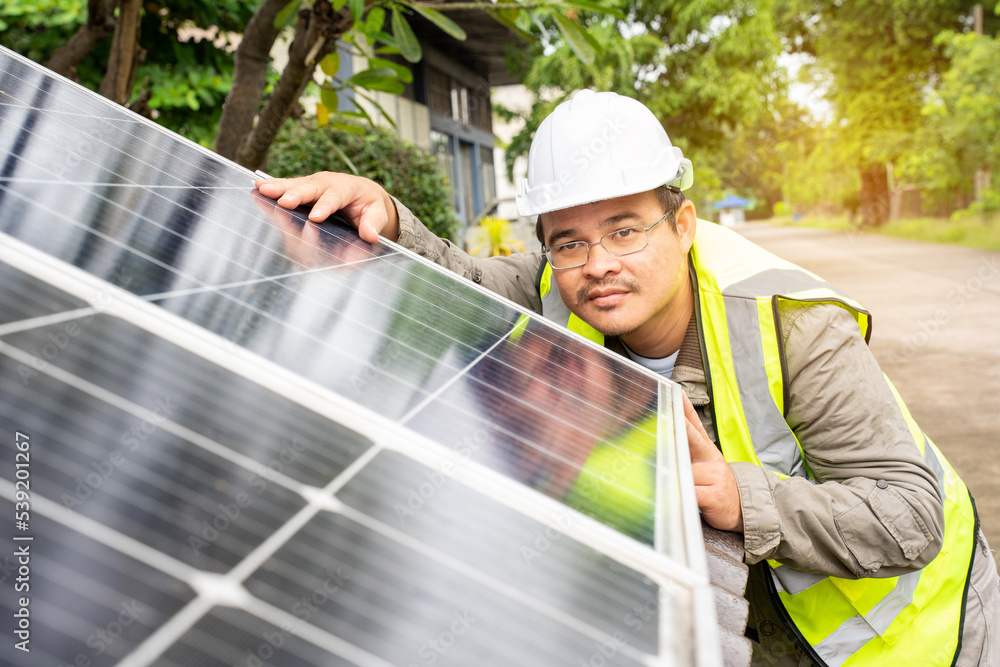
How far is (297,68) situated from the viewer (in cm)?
Result: 322

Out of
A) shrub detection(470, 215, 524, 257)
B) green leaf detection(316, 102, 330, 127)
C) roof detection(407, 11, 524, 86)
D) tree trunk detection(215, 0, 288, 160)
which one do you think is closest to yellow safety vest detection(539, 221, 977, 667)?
green leaf detection(316, 102, 330, 127)

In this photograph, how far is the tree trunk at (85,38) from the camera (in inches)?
145

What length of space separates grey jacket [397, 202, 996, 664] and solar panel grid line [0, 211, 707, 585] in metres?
0.83

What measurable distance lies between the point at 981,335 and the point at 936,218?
78.0 feet

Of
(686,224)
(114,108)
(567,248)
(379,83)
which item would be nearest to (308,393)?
(567,248)

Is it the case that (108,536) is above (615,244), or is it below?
below

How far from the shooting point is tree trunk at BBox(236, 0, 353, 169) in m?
2.99

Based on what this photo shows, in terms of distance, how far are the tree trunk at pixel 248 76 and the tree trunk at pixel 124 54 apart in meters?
0.48

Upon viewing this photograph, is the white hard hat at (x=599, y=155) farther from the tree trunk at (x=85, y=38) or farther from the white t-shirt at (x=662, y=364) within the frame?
the tree trunk at (x=85, y=38)

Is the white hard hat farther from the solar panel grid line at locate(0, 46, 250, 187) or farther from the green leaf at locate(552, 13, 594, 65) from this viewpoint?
the solar panel grid line at locate(0, 46, 250, 187)

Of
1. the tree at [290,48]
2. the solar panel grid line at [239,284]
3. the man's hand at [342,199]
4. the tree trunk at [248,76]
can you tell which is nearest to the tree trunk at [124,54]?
the tree at [290,48]

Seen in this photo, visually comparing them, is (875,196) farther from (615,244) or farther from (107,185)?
(107,185)

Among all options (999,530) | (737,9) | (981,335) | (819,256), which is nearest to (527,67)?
(737,9)

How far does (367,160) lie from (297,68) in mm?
5361
